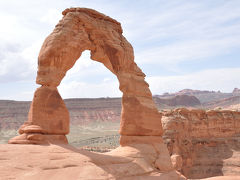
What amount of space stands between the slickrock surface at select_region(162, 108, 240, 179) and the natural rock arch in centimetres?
1452

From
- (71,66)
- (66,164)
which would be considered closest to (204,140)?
(71,66)

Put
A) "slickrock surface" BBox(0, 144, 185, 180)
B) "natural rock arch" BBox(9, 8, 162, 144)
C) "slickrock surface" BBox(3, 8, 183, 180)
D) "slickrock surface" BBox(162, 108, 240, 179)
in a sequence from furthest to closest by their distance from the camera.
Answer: "slickrock surface" BBox(162, 108, 240, 179) < "natural rock arch" BBox(9, 8, 162, 144) < "slickrock surface" BBox(3, 8, 183, 180) < "slickrock surface" BBox(0, 144, 185, 180)

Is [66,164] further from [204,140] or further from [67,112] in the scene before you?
[204,140]

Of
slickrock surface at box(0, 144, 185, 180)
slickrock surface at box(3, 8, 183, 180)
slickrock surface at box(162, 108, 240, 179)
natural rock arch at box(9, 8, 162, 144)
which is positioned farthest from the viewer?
slickrock surface at box(162, 108, 240, 179)

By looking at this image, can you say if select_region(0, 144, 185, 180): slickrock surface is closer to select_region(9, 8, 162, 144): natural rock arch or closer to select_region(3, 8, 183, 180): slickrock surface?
select_region(3, 8, 183, 180): slickrock surface

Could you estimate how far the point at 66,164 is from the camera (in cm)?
852

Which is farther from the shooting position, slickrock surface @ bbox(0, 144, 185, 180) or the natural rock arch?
the natural rock arch

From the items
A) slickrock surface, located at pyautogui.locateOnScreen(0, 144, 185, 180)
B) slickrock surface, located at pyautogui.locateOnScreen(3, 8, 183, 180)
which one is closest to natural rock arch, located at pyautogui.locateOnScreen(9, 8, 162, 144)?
slickrock surface, located at pyautogui.locateOnScreen(3, 8, 183, 180)

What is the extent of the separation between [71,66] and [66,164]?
3.90m

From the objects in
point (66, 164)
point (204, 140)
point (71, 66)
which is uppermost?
point (71, 66)

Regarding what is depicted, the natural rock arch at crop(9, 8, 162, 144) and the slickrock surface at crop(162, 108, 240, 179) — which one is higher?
the natural rock arch at crop(9, 8, 162, 144)

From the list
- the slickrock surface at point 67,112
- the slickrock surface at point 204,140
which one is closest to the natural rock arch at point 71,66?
the slickrock surface at point 67,112

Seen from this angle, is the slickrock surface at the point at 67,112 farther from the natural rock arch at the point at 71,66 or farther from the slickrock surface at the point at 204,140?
the slickrock surface at the point at 204,140

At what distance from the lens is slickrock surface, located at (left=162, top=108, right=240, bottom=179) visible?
1082 inches
